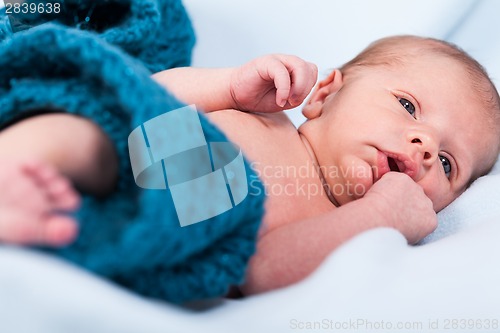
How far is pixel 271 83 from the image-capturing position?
3.20ft

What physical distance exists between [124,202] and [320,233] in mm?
283

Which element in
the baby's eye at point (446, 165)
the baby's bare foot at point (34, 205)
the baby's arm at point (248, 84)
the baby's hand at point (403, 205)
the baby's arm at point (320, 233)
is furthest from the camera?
the baby's eye at point (446, 165)

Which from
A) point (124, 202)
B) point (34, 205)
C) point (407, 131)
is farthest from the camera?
point (407, 131)

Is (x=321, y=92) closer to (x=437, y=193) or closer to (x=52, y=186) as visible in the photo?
(x=437, y=193)

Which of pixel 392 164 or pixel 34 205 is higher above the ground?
pixel 34 205

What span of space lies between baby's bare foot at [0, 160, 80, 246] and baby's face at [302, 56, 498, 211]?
0.59 meters

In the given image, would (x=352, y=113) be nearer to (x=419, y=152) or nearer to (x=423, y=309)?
(x=419, y=152)

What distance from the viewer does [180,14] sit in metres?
1.22

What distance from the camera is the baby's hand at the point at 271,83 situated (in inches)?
35.7

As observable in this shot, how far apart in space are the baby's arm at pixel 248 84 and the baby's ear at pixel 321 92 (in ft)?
0.37

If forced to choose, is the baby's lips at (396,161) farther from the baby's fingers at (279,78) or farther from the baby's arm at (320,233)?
the baby's fingers at (279,78)

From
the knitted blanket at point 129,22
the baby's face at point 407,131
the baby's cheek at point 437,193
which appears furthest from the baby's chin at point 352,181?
the knitted blanket at point 129,22

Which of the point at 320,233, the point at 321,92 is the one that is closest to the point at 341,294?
the point at 320,233

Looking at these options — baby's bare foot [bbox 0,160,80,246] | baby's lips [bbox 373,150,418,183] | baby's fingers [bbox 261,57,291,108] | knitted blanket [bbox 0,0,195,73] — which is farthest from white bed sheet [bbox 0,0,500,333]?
knitted blanket [bbox 0,0,195,73]
